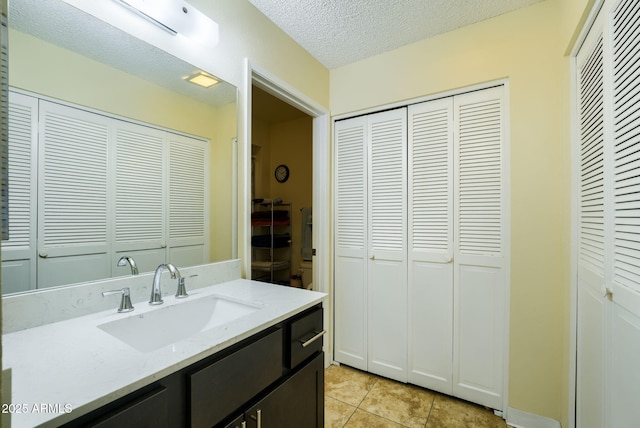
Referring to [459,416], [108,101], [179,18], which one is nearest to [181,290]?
[108,101]

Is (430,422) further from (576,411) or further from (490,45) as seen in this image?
(490,45)

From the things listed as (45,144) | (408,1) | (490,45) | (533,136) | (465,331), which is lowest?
(465,331)

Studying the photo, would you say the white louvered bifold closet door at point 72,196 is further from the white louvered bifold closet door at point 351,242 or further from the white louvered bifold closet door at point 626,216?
the white louvered bifold closet door at point 626,216

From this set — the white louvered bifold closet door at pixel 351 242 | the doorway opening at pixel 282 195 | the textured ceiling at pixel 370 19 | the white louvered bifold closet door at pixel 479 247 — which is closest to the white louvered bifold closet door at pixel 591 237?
the white louvered bifold closet door at pixel 479 247

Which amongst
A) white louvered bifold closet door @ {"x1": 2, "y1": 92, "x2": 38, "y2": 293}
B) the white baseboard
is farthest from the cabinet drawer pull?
the white baseboard

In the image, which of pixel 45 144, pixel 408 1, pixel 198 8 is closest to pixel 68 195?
pixel 45 144

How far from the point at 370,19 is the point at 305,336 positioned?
191 centimetres

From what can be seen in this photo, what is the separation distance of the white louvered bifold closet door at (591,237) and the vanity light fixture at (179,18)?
1707 millimetres

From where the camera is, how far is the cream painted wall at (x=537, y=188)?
5.04ft

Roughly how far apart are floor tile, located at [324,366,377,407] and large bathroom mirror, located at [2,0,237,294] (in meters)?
1.30

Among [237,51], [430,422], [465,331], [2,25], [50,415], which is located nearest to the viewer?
[2,25]

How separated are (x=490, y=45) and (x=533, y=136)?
2.15 ft

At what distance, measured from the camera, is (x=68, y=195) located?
965 millimetres

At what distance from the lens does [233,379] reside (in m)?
0.81
